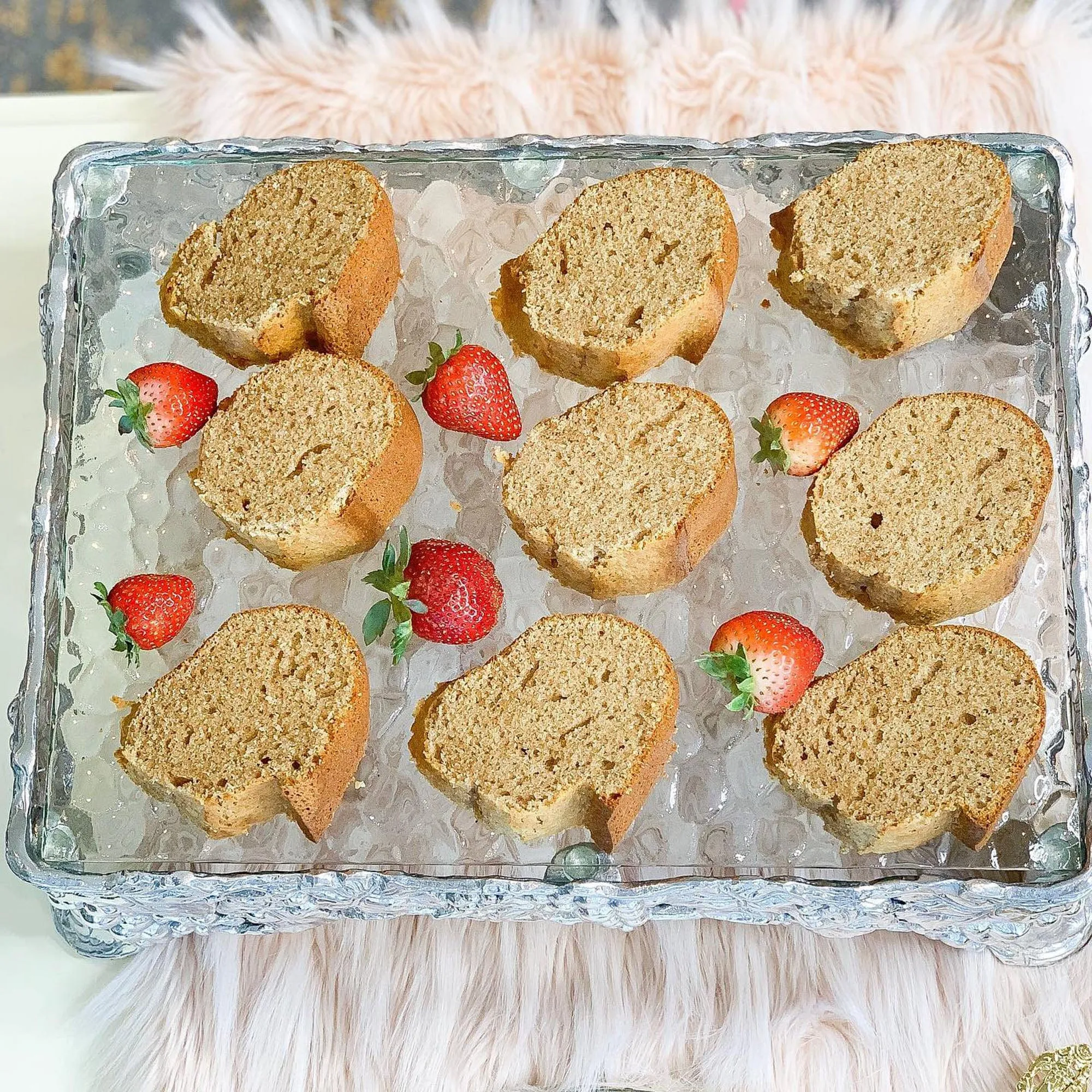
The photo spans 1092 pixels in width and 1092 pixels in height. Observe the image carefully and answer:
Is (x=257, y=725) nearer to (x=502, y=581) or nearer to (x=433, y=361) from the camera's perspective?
(x=502, y=581)

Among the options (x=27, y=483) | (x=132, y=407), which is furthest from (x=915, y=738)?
(x=27, y=483)

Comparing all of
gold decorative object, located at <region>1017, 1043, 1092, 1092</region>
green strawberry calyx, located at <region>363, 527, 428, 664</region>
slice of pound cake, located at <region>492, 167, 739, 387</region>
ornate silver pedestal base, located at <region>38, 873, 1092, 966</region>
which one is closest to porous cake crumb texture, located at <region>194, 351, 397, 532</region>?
green strawberry calyx, located at <region>363, 527, 428, 664</region>

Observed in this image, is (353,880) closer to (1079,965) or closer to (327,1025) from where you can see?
(327,1025)

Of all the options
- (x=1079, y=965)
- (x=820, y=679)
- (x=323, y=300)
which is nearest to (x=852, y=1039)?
(x=1079, y=965)

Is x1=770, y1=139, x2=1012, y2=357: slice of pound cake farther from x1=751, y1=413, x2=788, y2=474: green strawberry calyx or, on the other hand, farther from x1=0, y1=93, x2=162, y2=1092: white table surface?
x1=0, y1=93, x2=162, y2=1092: white table surface

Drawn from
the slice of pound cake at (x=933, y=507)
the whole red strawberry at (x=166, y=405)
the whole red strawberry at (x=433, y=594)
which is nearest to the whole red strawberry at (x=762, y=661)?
the slice of pound cake at (x=933, y=507)
